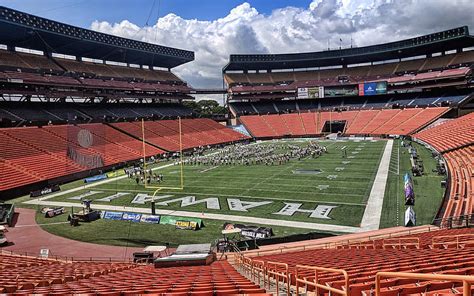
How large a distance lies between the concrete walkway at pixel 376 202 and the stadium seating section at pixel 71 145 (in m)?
25.3

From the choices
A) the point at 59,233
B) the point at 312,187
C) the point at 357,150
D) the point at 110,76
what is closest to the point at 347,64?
the point at 357,150

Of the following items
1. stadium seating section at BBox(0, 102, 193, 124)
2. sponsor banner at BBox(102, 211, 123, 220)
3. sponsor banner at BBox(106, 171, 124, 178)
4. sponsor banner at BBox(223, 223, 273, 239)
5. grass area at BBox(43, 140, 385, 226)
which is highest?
stadium seating section at BBox(0, 102, 193, 124)

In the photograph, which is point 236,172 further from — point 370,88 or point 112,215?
point 370,88

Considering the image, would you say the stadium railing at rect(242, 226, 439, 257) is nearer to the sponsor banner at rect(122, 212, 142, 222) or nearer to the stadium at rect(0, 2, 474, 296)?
the stadium at rect(0, 2, 474, 296)

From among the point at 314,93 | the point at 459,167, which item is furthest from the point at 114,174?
the point at 314,93

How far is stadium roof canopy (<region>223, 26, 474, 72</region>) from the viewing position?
64.9 m

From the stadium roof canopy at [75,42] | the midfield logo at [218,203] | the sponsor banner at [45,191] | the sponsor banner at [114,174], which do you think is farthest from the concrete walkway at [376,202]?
the stadium roof canopy at [75,42]

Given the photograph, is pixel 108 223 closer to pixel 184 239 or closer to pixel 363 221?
pixel 184 239

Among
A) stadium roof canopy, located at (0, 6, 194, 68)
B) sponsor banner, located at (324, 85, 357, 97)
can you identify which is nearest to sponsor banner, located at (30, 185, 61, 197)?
stadium roof canopy, located at (0, 6, 194, 68)

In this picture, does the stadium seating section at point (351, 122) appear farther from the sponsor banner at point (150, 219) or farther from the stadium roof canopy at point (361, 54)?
the sponsor banner at point (150, 219)

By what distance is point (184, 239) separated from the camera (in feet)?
58.3

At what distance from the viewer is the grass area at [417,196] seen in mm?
18719

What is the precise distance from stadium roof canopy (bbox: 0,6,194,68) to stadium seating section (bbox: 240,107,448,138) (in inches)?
798

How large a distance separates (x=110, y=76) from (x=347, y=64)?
50.4m
